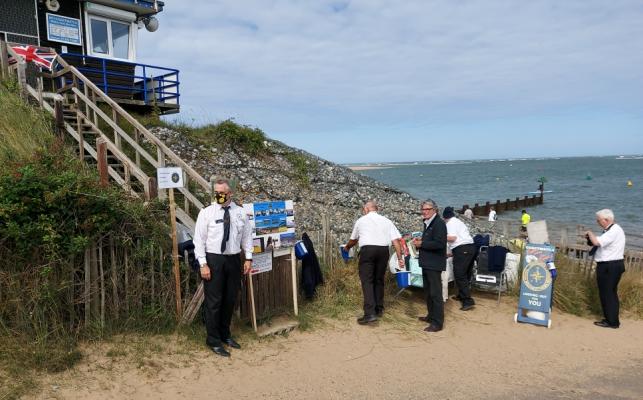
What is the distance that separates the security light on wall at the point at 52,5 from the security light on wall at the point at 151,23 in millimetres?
2855

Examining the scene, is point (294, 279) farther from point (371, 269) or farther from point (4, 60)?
point (4, 60)

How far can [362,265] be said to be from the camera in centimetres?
669

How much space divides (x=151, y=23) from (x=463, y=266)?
13974mm

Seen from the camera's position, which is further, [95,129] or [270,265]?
[95,129]

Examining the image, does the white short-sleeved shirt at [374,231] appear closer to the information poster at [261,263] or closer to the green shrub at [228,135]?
the information poster at [261,263]

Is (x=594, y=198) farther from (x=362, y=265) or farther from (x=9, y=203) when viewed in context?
(x=9, y=203)

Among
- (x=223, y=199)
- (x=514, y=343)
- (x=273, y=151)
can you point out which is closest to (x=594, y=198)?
(x=273, y=151)

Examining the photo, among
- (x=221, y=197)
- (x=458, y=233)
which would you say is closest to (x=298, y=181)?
(x=458, y=233)

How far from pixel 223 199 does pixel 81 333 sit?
2116mm

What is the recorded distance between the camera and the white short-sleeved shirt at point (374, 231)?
6582 millimetres

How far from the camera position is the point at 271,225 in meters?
6.42

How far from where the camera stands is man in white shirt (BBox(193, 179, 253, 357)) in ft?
17.1

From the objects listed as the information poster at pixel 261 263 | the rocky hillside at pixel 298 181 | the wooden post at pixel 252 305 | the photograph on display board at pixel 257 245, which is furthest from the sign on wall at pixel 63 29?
the wooden post at pixel 252 305

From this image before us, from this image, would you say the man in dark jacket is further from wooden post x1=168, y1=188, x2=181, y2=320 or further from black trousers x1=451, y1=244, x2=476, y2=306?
wooden post x1=168, y1=188, x2=181, y2=320
